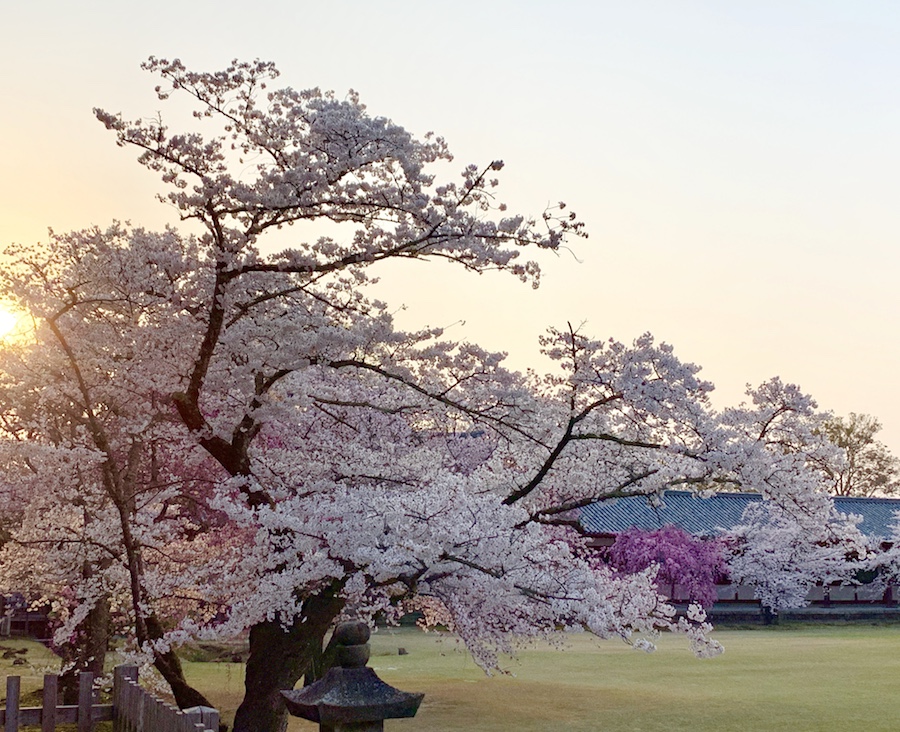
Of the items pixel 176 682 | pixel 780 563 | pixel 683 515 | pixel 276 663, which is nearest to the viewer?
pixel 276 663

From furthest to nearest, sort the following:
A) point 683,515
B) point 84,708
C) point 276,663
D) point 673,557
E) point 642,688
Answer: point 683,515
point 673,557
point 642,688
point 276,663
point 84,708

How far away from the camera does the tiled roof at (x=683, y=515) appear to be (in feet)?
141

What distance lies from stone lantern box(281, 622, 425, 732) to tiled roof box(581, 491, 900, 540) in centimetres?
3357

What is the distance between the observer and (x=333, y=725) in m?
6.38

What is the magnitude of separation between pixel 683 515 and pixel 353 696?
41503mm

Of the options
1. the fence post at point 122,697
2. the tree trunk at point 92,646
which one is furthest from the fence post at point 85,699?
the tree trunk at point 92,646

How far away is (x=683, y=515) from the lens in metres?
46.1

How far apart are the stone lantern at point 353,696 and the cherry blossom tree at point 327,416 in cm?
304

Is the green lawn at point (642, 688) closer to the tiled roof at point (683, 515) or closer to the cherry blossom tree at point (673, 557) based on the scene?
the cherry blossom tree at point (673, 557)

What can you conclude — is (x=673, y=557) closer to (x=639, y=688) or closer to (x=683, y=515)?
(x=683, y=515)

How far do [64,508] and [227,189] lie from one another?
22.1 ft

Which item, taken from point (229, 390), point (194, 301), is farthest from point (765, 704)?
point (194, 301)

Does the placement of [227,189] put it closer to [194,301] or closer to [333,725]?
[194,301]

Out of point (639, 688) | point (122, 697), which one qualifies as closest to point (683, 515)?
point (639, 688)
